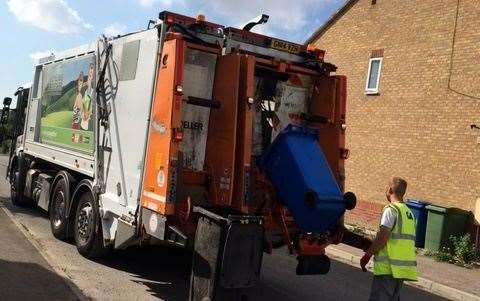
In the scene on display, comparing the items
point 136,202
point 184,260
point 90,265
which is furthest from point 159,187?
point 184,260

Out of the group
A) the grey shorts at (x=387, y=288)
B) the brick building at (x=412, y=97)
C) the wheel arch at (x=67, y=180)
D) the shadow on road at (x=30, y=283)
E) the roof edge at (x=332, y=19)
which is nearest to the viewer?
the grey shorts at (x=387, y=288)

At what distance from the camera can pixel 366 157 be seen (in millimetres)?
15375

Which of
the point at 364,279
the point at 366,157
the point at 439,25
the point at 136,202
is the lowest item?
the point at 364,279

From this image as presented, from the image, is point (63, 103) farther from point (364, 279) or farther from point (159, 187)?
point (364, 279)

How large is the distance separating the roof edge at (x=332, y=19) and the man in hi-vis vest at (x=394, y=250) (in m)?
12.0

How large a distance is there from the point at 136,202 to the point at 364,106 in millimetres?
10167

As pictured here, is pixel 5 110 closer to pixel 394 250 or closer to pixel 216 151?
pixel 216 151

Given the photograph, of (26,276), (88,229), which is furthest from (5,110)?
(26,276)

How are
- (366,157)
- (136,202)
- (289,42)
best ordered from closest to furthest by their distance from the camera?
1. (136,202)
2. (289,42)
3. (366,157)

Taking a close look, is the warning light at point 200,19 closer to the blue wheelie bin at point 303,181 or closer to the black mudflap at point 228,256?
the blue wheelie bin at point 303,181

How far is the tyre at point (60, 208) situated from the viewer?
8.84 m

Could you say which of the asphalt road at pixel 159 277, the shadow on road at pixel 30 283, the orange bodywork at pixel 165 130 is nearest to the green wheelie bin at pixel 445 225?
the asphalt road at pixel 159 277

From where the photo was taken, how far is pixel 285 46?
730 centimetres

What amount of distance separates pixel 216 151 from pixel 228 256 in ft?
4.85
